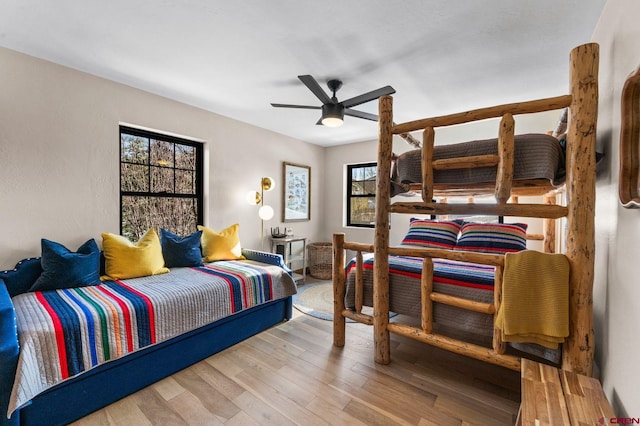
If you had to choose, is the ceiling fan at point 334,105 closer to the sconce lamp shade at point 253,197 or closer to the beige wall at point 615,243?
the beige wall at point 615,243

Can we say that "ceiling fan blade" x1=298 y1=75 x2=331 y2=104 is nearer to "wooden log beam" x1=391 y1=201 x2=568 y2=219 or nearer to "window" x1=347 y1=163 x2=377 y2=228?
"wooden log beam" x1=391 y1=201 x2=568 y2=219

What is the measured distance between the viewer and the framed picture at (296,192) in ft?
15.1

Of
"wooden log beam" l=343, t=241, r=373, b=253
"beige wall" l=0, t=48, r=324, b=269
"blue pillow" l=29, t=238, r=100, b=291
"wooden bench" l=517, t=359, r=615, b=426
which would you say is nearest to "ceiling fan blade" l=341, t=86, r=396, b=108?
"wooden log beam" l=343, t=241, r=373, b=253

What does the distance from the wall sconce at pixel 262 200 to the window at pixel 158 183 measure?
686 millimetres

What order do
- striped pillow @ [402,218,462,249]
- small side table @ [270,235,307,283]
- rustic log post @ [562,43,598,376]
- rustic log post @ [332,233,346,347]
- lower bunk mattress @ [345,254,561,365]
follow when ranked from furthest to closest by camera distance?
small side table @ [270,235,307,283] → striped pillow @ [402,218,462,249] → rustic log post @ [332,233,346,347] → lower bunk mattress @ [345,254,561,365] → rustic log post @ [562,43,598,376]

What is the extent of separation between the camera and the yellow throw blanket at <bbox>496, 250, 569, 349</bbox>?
143cm

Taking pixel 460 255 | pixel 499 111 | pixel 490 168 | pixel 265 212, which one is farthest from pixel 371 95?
pixel 265 212

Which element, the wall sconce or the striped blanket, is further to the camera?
the wall sconce

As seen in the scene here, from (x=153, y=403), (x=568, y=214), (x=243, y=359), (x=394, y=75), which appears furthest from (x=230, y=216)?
(x=568, y=214)

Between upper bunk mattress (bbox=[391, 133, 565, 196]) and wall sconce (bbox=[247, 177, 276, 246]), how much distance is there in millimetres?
2233

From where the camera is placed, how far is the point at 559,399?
113 centimetres

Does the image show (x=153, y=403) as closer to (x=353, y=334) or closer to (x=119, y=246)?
(x=119, y=246)

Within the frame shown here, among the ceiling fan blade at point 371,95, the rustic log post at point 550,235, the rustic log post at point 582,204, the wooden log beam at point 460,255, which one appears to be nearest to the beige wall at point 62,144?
the ceiling fan blade at point 371,95

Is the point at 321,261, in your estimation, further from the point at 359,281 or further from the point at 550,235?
the point at 550,235
